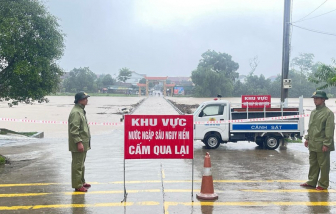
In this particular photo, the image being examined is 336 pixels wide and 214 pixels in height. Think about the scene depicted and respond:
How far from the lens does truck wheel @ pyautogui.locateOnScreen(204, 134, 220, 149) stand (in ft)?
42.9

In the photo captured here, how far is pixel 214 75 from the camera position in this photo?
87812 mm

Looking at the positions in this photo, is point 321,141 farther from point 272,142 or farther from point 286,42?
point 286,42

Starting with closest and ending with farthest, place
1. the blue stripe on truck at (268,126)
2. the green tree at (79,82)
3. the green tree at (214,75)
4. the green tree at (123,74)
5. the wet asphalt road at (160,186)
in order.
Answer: the wet asphalt road at (160,186) < the blue stripe on truck at (268,126) < the green tree at (214,75) < the green tree at (79,82) < the green tree at (123,74)

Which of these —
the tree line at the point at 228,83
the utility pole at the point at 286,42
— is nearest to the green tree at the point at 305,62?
the tree line at the point at 228,83

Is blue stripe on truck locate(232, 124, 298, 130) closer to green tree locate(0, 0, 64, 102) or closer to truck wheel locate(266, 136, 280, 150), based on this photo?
truck wheel locate(266, 136, 280, 150)

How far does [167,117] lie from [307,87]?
301ft

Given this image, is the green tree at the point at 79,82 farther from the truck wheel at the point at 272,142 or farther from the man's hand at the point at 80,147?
the man's hand at the point at 80,147

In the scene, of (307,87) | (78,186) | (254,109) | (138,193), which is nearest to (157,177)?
(138,193)

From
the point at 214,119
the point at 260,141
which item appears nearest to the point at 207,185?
the point at 214,119

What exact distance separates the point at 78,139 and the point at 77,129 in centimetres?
19

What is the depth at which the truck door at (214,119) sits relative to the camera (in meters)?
13.0

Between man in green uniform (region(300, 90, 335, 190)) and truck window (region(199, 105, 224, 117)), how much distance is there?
5894 mm

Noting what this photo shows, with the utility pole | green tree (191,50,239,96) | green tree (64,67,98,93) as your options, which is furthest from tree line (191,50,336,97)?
the utility pole

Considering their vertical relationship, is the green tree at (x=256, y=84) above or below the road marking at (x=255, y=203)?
above
